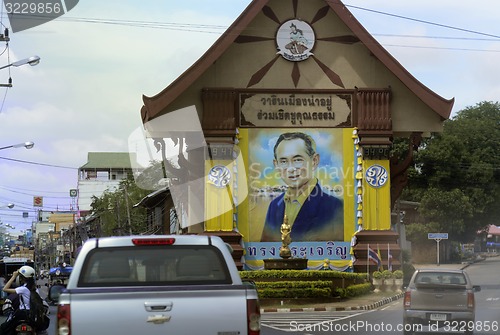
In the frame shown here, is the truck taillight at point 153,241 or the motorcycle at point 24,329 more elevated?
the truck taillight at point 153,241

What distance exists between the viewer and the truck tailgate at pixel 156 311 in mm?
8664

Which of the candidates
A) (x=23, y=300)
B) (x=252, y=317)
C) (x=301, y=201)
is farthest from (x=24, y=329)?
(x=301, y=201)

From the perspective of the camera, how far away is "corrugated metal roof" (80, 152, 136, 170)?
164m

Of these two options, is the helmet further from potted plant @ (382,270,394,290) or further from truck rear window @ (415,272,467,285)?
potted plant @ (382,270,394,290)

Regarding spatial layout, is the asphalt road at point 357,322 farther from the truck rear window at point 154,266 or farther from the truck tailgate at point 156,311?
the truck tailgate at point 156,311

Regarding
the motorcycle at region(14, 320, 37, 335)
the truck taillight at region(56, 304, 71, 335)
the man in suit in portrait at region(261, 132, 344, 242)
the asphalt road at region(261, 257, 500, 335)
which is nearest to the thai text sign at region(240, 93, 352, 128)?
the man in suit in portrait at region(261, 132, 344, 242)

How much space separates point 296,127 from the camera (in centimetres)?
4184

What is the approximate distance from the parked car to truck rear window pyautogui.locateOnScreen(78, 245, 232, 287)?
10108 millimetres

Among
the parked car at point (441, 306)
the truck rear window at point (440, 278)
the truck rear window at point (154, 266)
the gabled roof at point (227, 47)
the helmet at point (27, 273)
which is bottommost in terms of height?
the parked car at point (441, 306)

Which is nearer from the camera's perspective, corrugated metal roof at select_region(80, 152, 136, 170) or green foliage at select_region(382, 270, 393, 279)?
green foliage at select_region(382, 270, 393, 279)

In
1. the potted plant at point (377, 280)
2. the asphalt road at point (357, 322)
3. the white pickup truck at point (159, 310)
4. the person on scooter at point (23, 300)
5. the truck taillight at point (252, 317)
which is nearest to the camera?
the white pickup truck at point (159, 310)

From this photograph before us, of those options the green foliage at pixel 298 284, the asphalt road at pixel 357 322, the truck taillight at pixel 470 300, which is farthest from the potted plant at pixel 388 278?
the truck taillight at pixel 470 300

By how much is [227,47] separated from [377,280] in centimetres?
1280

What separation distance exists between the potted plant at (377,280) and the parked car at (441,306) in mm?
21201
